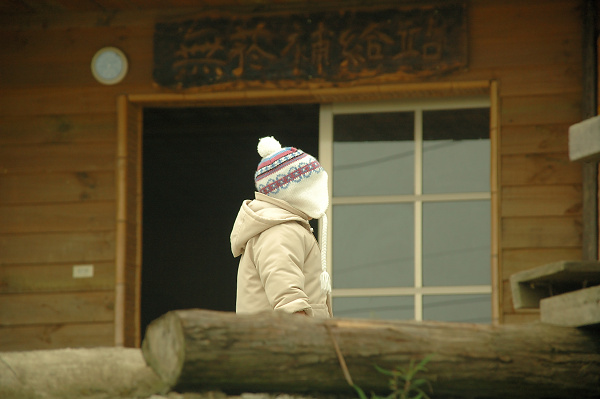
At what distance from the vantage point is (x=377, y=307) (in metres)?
6.09

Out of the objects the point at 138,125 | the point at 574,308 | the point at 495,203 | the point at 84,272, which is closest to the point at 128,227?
the point at 84,272

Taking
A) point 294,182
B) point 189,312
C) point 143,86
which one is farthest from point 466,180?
point 189,312

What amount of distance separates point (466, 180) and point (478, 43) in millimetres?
836

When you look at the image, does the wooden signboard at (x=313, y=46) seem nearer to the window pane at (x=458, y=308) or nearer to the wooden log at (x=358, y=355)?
the window pane at (x=458, y=308)

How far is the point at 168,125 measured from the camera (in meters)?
7.96

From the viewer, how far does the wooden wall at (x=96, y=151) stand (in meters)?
5.67

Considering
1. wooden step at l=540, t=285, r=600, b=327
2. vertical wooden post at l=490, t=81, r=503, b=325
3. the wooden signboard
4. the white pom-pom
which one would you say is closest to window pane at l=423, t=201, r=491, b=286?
vertical wooden post at l=490, t=81, r=503, b=325

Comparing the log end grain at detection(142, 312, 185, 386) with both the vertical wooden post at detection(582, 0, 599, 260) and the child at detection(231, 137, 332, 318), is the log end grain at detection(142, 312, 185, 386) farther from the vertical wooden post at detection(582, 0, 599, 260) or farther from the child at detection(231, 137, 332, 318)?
the vertical wooden post at detection(582, 0, 599, 260)

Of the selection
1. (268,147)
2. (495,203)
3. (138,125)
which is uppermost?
(138,125)

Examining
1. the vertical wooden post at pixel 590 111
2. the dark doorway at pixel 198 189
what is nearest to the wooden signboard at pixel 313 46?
the vertical wooden post at pixel 590 111

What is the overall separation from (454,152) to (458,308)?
953 mm

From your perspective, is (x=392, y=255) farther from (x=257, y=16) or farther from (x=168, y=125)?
(x=168, y=125)

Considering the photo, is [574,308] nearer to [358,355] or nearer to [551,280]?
[551,280]

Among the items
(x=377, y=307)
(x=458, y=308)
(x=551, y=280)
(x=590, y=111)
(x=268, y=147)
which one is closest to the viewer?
(x=551, y=280)
